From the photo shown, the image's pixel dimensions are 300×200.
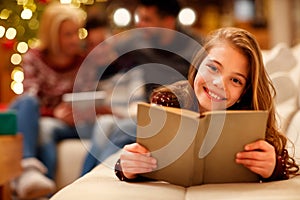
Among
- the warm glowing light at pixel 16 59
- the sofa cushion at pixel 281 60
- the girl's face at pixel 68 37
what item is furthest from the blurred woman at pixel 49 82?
the sofa cushion at pixel 281 60

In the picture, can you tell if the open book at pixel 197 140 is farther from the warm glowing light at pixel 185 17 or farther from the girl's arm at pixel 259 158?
the warm glowing light at pixel 185 17

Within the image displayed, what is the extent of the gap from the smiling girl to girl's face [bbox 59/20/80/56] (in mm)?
1800

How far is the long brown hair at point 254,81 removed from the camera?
124 cm

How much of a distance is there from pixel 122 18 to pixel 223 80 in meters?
3.24

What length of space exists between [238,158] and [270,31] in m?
3.71

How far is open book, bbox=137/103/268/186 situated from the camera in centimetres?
116

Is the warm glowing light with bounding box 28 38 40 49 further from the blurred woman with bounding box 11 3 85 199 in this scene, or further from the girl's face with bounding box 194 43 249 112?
the girl's face with bounding box 194 43 249 112

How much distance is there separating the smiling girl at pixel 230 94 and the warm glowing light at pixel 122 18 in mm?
3151

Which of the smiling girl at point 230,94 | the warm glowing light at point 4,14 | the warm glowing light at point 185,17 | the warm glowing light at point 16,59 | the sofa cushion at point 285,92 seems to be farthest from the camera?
the warm glowing light at point 16,59

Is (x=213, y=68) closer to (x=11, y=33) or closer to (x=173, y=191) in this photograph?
(x=173, y=191)

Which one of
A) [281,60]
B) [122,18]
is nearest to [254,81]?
[281,60]

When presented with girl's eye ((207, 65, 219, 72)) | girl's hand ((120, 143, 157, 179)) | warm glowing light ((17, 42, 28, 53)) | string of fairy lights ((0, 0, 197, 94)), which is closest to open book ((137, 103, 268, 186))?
girl's hand ((120, 143, 157, 179))

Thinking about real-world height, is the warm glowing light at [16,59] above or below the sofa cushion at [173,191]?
above

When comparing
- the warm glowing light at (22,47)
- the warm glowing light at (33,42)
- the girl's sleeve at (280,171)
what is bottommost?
the girl's sleeve at (280,171)
